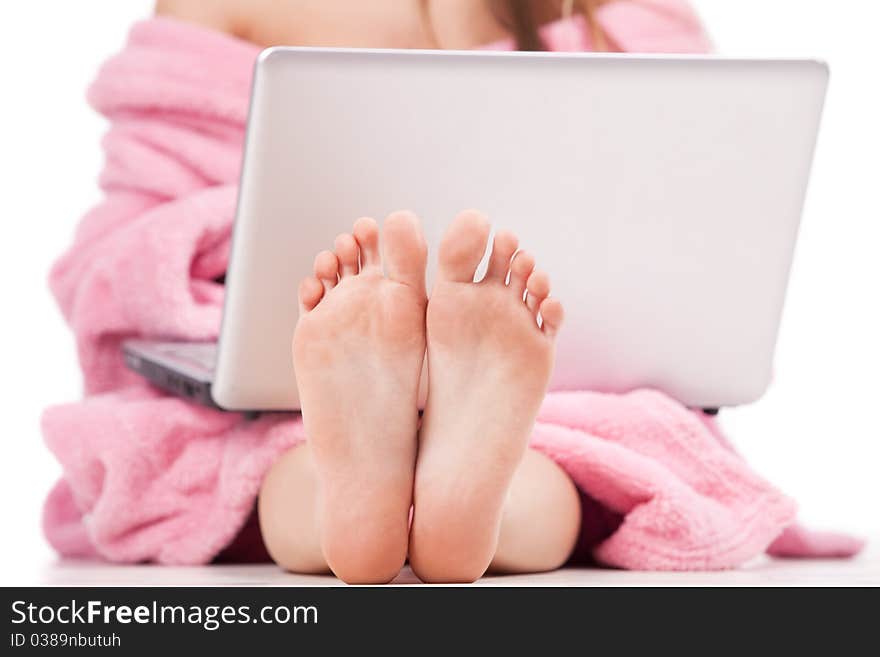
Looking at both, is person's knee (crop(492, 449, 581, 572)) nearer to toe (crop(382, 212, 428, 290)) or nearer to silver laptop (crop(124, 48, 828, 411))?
silver laptop (crop(124, 48, 828, 411))

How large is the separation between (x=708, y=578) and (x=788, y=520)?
0.17m

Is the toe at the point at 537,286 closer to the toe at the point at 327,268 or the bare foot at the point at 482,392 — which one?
the bare foot at the point at 482,392

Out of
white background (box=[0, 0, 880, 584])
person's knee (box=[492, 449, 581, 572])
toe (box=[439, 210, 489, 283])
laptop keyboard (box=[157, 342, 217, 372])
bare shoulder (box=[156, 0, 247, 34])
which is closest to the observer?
toe (box=[439, 210, 489, 283])

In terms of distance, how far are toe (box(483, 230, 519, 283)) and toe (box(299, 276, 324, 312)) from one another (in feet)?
0.40

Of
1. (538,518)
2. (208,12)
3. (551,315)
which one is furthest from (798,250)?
(551,315)

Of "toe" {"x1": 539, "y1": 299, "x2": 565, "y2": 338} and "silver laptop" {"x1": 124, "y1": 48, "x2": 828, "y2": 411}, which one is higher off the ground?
"silver laptop" {"x1": 124, "y1": 48, "x2": 828, "y2": 411}

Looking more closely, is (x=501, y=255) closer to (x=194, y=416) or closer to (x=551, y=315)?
(x=551, y=315)

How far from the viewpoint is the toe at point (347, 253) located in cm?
89

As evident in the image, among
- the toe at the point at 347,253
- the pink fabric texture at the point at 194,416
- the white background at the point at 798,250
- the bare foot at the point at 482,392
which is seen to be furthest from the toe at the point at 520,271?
the white background at the point at 798,250

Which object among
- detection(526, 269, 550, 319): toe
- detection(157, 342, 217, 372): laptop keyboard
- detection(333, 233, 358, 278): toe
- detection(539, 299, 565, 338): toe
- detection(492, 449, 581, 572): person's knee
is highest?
detection(333, 233, 358, 278): toe

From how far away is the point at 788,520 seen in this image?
45.6 inches

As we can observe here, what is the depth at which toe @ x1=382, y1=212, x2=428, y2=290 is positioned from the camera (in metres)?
0.87

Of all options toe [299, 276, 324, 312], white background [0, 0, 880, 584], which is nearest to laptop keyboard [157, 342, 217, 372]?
toe [299, 276, 324, 312]

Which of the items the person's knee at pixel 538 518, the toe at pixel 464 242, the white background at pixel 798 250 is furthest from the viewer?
the white background at pixel 798 250
